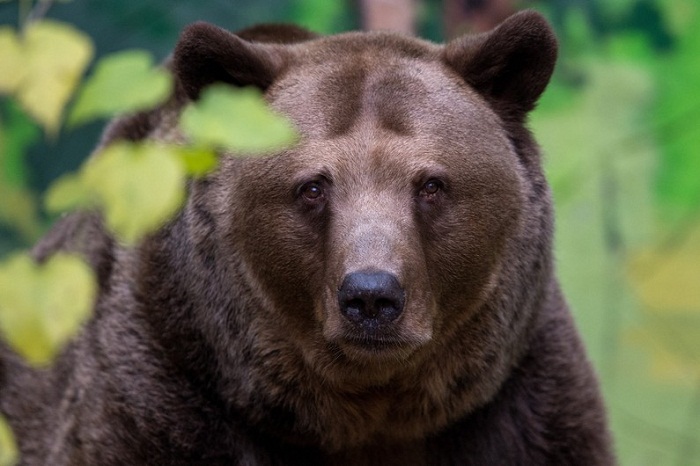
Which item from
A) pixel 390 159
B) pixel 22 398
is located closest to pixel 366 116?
pixel 390 159

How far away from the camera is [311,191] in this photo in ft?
15.3

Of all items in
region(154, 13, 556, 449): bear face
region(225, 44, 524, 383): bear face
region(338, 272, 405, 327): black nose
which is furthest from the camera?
region(154, 13, 556, 449): bear face

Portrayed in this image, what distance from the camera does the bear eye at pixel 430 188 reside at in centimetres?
465

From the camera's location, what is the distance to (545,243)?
5.21 meters

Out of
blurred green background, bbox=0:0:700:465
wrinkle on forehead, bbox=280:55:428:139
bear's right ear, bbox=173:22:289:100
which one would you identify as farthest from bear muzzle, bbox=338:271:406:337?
blurred green background, bbox=0:0:700:465

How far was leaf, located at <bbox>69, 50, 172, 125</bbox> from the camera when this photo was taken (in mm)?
1741

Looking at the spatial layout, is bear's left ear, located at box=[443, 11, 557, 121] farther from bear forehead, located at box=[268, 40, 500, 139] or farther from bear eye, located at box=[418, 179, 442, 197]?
bear eye, located at box=[418, 179, 442, 197]

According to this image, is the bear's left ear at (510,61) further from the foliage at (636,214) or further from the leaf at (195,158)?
the foliage at (636,214)

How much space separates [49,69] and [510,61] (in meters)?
3.65

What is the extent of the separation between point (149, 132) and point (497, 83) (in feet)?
5.96

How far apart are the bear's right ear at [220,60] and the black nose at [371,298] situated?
1.36 metres

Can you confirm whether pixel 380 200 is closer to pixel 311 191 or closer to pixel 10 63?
pixel 311 191

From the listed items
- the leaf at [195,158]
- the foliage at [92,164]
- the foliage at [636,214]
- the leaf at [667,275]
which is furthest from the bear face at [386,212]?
the leaf at [667,275]

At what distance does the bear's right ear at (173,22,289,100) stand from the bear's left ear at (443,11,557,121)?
2.80 feet
